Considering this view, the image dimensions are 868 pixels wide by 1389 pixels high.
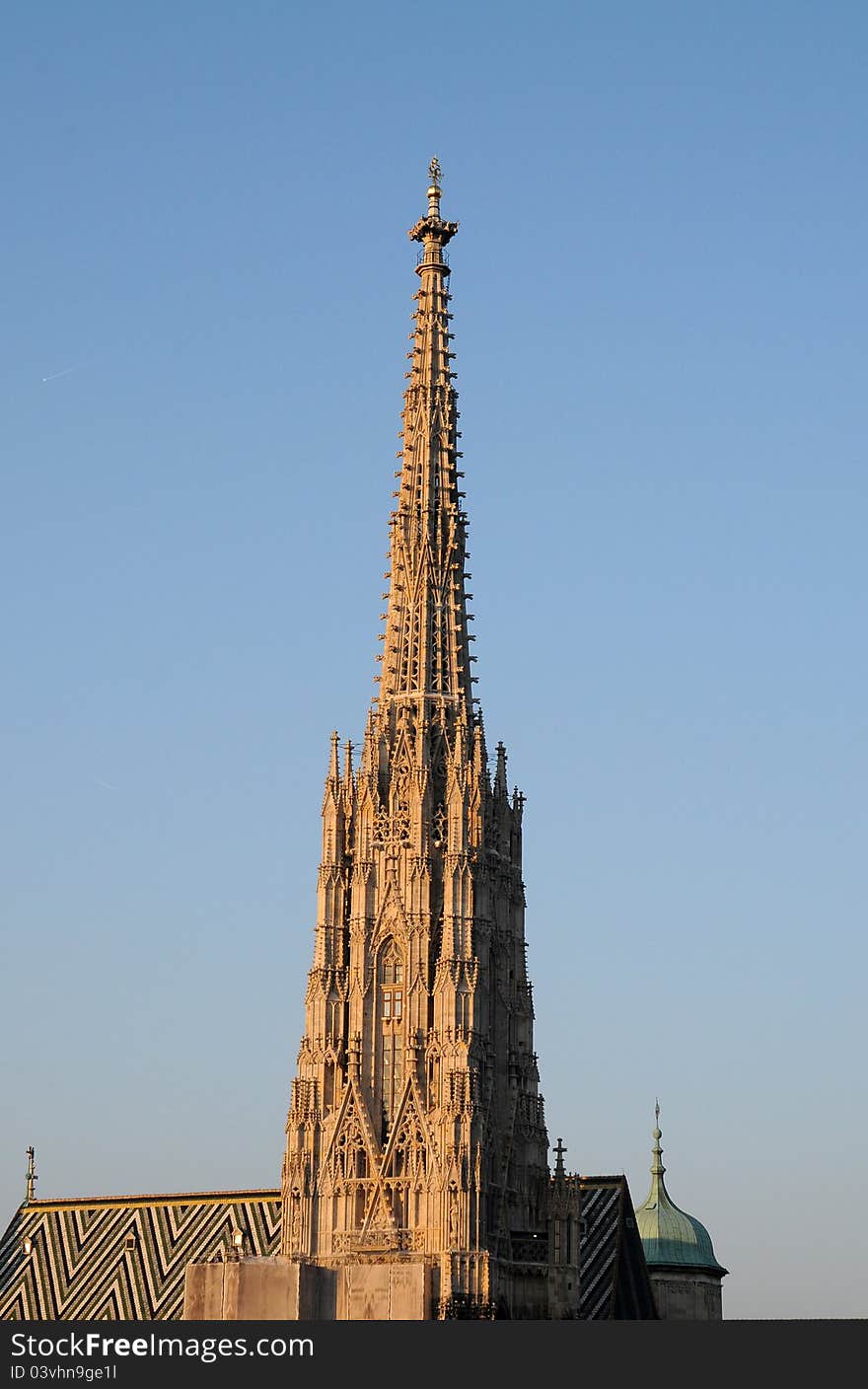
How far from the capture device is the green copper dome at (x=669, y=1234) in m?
113

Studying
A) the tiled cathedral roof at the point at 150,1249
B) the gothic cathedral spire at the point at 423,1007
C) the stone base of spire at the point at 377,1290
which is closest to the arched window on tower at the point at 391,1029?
the gothic cathedral spire at the point at 423,1007

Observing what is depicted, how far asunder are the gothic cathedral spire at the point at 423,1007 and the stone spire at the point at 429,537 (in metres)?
0.08

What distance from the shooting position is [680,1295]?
4429 inches

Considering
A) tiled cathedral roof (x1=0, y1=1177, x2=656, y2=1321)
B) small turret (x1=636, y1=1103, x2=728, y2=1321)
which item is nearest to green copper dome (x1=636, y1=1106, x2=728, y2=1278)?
small turret (x1=636, y1=1103, x2=728, y2=1321)

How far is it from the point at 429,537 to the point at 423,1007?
17.4 m

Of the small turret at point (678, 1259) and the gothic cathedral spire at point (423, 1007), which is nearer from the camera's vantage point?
the gothic cathedral spire at point (423, 1007)

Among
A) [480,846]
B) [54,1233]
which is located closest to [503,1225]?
[480,846]

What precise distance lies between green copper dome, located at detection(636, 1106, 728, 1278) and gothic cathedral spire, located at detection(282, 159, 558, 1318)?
92.5 ft

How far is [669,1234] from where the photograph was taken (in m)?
114

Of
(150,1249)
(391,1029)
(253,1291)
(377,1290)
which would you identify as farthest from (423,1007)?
(150,1249)

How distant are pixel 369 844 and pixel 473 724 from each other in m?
5.96

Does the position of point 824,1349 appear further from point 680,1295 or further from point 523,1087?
point 680,1295

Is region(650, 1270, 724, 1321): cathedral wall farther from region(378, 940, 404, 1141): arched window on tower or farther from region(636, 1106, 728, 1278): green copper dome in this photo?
region(378, 940, 404, 1141): arched window on tower

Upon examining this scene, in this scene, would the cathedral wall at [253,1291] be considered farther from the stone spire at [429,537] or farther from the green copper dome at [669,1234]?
the green copper dome at [669,1234]
